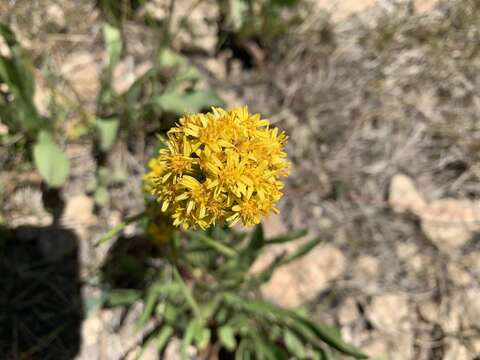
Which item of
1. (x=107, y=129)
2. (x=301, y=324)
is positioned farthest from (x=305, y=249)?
(x=107, y=129)

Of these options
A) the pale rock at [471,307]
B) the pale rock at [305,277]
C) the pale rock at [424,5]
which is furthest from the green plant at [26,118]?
the pale rock at [424,5]

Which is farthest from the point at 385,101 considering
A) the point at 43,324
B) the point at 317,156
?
the point at 43,324

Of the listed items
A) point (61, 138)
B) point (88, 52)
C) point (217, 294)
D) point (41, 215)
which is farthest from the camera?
point (88, 52)

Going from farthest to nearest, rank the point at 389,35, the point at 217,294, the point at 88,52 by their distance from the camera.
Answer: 1. the point at 389,35
2. the point at 88,52
3. the point at 217,294

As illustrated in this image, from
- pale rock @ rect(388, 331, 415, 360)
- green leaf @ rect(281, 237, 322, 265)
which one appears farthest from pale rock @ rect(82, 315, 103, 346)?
pale rock @ rect(388, 331, 415, 360)

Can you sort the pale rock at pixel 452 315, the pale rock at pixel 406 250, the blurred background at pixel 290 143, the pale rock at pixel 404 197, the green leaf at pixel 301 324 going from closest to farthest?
1. the green leaf at pixel 301 324
2. the blurred background at pixel 290 143
3. the pale rock at pixel 452 315
4. the pale rock at pixel 406 250
5. the pale rock at pixel 404 197

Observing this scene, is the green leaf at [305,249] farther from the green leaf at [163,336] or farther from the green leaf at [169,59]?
the green leaf at [169,59]

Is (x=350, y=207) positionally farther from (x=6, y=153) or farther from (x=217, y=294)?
(x=6, y=153)
